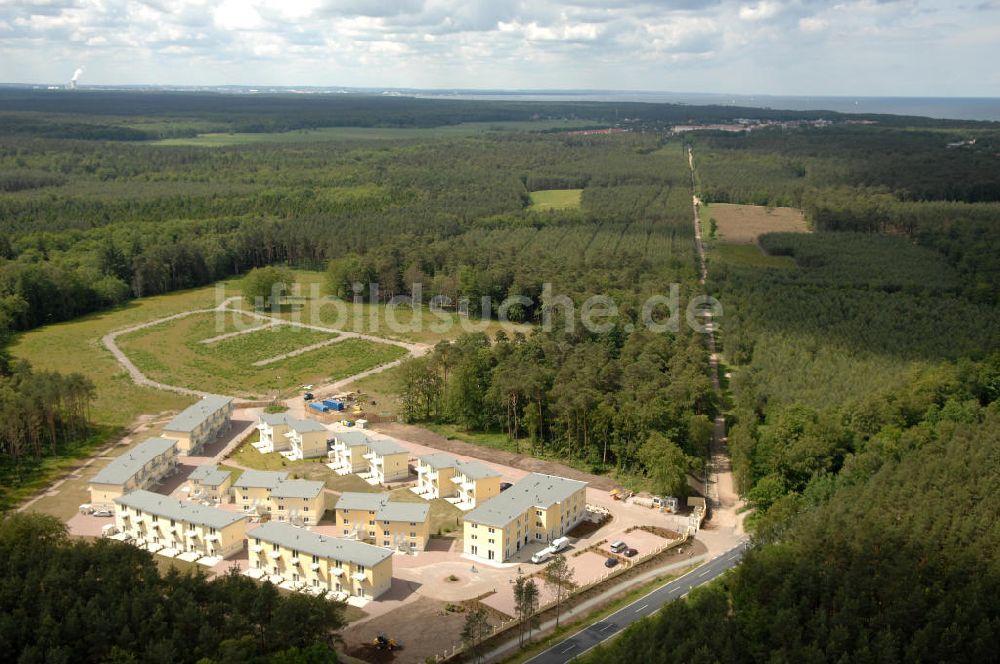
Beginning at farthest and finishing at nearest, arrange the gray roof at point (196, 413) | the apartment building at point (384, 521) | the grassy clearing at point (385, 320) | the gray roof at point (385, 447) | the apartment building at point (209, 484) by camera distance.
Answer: the grassy clearing at point (385, 320) < the gray roof at point (196, 413) < the gray roof at point (385, 447) < the apartment building at point (209, 484) < the apartment building at point (384, 521)

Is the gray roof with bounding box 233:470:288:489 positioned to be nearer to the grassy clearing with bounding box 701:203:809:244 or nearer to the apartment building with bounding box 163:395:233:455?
the apartment building with bounding box 163:395:233:455

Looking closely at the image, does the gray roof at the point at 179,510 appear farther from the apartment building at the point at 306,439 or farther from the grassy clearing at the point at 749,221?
the grassy clearing at the point at 749,221

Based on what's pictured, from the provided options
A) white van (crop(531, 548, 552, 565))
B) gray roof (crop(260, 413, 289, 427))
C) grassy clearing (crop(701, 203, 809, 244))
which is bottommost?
white van (crop(531, 548, 552, 565))

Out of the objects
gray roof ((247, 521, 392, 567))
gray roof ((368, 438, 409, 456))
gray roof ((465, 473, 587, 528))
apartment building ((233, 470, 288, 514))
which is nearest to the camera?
gray roof ((247, 521, 392, 567))

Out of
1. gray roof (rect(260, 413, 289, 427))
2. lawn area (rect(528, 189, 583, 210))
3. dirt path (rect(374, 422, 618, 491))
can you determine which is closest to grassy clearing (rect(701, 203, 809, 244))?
lawn area (rect(528, 189, 583, 210))

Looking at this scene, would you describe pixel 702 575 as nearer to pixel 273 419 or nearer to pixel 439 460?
Answer: pixel 439 460

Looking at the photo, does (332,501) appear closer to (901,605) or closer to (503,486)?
(503,486)

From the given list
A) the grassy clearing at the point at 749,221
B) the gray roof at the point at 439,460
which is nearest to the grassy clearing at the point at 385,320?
the gray roof at the point at 439,460
